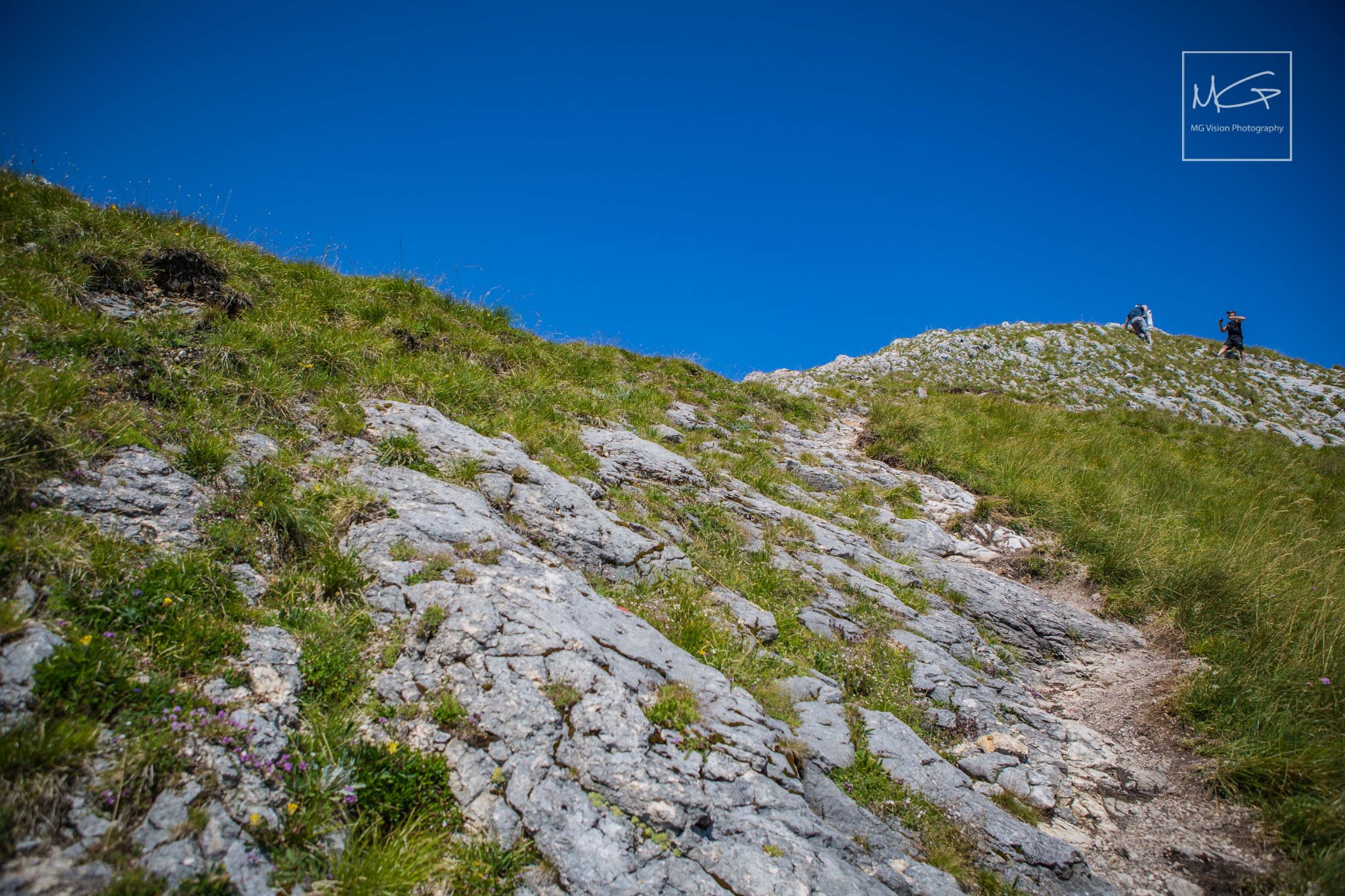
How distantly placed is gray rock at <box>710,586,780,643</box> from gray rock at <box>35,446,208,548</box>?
195 inches

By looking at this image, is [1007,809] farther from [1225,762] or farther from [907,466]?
[907,466]

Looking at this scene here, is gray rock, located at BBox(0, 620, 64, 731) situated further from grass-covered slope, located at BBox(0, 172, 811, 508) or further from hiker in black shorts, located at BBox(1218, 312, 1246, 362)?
hiker in black shorts, located at BBox(1218, 312, 1246, 362)

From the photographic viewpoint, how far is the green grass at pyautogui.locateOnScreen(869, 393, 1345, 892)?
4.79 meters

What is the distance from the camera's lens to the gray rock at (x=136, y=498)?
13.9 ft

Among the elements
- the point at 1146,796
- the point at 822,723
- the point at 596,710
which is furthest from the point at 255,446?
the point at 1146,796

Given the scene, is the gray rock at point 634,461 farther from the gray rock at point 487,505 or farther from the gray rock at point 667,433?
the gray rock at point 487,505

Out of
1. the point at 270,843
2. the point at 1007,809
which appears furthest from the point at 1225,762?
the point at 270,843

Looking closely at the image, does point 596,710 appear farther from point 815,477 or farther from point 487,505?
point 815,477

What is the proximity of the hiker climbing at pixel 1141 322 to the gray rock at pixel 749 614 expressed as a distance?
34.5 m

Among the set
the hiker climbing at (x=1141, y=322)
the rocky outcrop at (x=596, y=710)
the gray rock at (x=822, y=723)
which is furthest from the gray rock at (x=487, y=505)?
the hiker climbing at (x=1141, y=322)

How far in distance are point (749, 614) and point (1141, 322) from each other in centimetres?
3635

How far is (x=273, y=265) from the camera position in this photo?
31.3 feet

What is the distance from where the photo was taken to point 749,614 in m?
6.32

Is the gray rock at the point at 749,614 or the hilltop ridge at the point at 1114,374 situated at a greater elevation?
the hilltop ridge at the point at 1114,374
